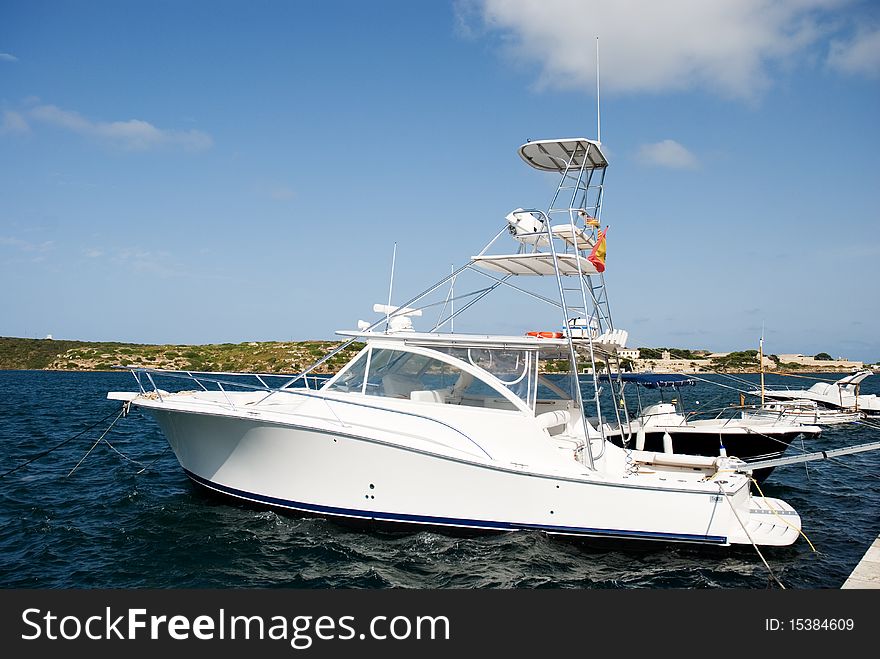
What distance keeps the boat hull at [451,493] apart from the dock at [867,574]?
1.33 metres

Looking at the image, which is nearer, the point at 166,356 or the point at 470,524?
the point at 470,524

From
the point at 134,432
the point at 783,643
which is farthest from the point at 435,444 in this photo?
the point at 134,432

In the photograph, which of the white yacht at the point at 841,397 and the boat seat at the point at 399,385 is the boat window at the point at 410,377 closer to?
the boat seat at the point at 399,385

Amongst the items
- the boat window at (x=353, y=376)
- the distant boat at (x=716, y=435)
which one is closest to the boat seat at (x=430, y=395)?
the boat window at (x=353, y=376)

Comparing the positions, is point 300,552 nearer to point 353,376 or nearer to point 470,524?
point 470,524

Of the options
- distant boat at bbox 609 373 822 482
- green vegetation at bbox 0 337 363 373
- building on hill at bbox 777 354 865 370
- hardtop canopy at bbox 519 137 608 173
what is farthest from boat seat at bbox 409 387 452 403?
building on hill at bbox 777 354 865 370

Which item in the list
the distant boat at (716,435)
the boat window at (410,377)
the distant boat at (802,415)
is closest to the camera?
the boat window at (410,377)

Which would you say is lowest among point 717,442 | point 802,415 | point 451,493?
point 451,493

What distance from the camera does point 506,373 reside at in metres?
11.2

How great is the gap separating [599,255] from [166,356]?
5868cm

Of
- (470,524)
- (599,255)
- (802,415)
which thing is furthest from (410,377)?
(802,415)

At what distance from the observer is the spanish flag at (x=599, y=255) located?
1129 centimetres

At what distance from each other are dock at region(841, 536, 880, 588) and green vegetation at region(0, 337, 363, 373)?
1895 inches

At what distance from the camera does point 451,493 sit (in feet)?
32.7
